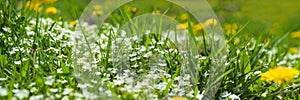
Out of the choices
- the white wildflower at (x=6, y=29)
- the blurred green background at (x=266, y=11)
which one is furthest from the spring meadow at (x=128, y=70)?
the blurred green background at (x=266, y=11)

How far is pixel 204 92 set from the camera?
3.24 meters

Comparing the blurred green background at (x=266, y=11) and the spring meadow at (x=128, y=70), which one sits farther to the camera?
the blurred green background at (x=266, y=11)

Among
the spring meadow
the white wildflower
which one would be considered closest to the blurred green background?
the white wildflower

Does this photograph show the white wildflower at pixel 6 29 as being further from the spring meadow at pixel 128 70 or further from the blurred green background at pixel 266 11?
the blurred green background at pixel 266 11

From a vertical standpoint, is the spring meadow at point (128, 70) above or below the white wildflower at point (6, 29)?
below

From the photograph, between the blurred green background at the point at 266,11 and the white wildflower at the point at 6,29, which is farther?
the blurred green background at the point at 266,11

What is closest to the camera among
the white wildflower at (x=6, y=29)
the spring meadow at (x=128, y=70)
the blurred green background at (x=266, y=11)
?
the spring meadow at (x=128, y=70)

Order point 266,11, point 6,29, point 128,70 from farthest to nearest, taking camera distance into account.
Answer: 1. point 266,11
2. point 6,29
3. point 128,70

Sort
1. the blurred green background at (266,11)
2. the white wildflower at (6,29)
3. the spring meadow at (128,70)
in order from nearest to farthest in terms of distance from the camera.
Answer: the spring meadow at (128,70) → the white wildflower at (6,29) → the blurred green background at (266,11)

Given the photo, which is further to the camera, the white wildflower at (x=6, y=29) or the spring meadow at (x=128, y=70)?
the white wildflower at (x=6, y=29)

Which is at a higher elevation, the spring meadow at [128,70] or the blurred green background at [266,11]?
the blurred green background at [266,11]

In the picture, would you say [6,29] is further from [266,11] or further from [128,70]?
[266,11]

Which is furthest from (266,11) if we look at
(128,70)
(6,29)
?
(128,70)

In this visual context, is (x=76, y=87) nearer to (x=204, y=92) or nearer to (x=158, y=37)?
(x=204, y=92)
